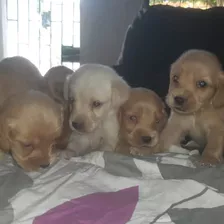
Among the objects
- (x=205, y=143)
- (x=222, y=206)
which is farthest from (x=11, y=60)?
(x=222, y=206)

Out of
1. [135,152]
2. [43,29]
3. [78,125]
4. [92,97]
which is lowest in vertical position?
[135,152]

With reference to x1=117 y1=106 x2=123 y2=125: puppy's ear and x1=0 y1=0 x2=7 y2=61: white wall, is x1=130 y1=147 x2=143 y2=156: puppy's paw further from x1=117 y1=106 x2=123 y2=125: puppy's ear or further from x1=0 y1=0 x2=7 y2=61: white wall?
x1=0 y1=0 x2=7 y2=61: white wall

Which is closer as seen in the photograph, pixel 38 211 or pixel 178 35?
pixel 38 211

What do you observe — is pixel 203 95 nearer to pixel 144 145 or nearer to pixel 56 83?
pixel 144 145

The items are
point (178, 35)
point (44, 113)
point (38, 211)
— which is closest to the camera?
point (38, 211)

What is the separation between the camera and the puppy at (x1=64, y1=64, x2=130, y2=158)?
179cm

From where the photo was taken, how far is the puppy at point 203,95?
1762 mm

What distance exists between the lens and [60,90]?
6.56ft

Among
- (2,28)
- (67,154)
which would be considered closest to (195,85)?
(67,154)

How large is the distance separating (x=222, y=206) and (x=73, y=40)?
3454mm

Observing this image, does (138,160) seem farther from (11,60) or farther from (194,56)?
(11,60)

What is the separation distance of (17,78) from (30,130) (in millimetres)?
488

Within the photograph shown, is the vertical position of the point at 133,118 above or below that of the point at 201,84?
below

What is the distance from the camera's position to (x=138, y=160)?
5.09 feet
